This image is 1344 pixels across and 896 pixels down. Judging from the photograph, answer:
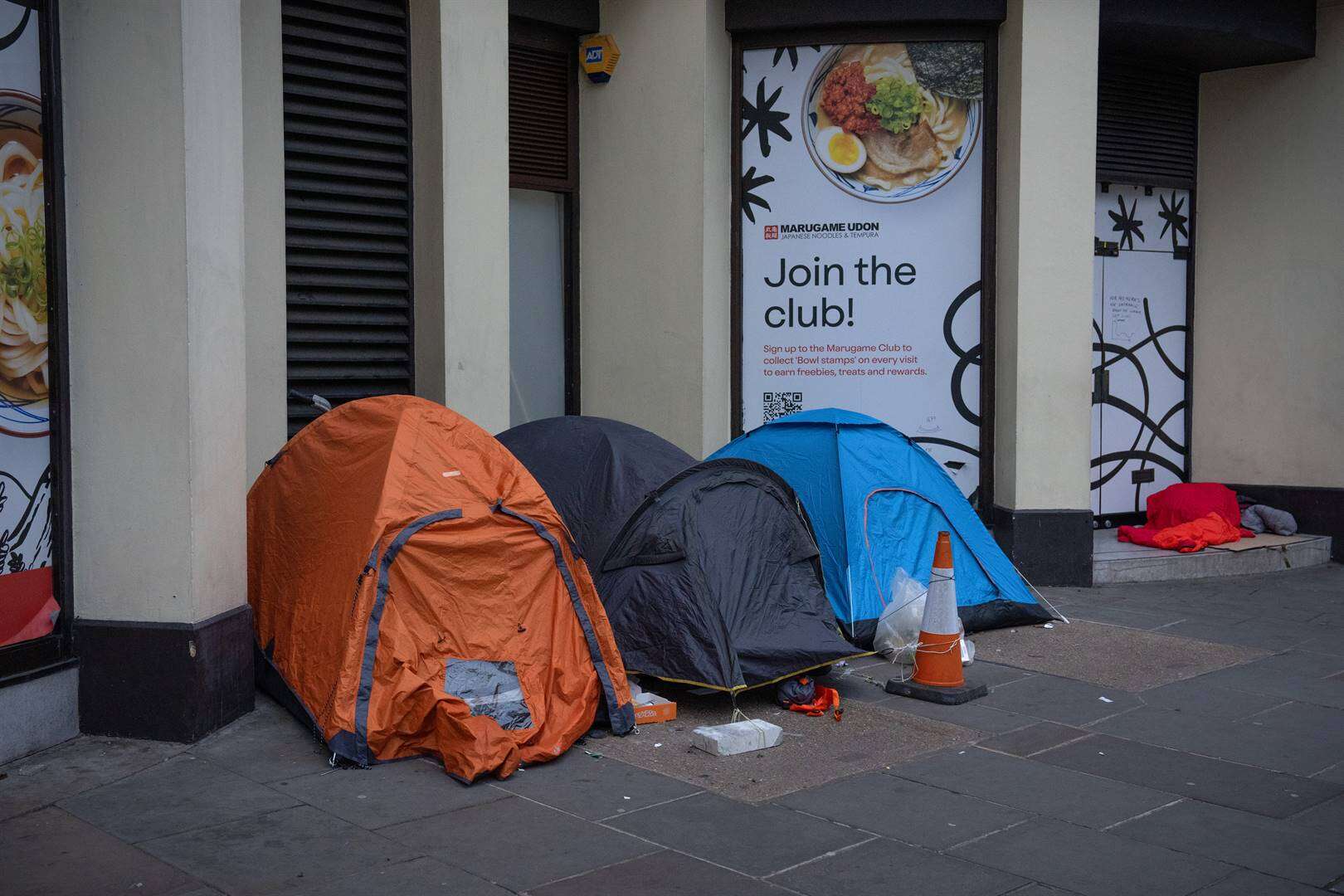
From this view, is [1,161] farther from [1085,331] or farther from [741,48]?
[1085,331]

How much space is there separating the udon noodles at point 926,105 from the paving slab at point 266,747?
6705 mm

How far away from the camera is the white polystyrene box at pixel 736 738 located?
6062 millimetres

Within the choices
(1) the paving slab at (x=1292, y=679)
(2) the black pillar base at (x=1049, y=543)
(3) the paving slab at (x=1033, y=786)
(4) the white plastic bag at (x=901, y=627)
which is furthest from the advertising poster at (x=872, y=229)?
(3) the paving slab at (x=1033, y=786)

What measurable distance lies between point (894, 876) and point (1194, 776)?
6.58ft

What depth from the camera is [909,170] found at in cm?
1043

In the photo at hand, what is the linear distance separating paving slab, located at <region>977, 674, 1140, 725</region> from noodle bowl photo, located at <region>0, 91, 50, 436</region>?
5209 millimetres

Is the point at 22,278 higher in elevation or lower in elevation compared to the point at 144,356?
higher

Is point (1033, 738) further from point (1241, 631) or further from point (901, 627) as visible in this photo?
point (1241, 631)

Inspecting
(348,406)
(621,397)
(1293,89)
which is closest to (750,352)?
(621,397)

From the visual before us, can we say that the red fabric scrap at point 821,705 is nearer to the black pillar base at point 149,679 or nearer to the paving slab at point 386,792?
the paving slab at point 386,792

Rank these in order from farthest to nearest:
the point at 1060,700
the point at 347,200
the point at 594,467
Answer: the point at 347,200 → the point at 594,467 → the point at 1060,700

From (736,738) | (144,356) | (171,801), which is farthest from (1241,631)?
(144,356)

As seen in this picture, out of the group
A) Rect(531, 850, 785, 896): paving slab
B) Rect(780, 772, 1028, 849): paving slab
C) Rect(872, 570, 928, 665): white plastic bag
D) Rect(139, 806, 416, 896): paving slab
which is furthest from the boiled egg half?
Rect(139, 806, 416, 896): paving slab

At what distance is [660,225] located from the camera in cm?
1038
